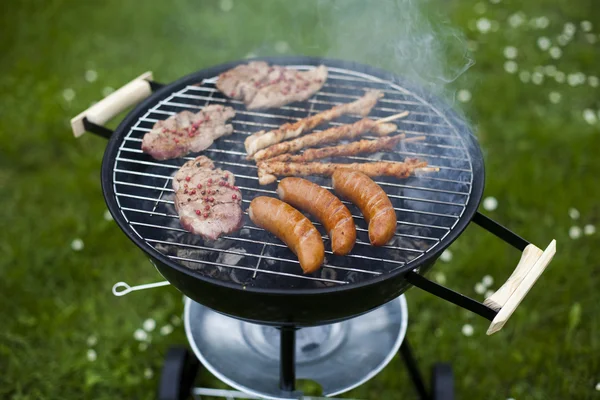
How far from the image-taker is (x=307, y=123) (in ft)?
10.4

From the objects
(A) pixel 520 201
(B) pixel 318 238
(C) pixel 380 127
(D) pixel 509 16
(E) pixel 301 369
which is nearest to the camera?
(B) pixel 318 238

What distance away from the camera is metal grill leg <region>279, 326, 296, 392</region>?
290cm

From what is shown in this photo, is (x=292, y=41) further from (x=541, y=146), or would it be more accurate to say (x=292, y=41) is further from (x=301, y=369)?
(x=301, y=369)

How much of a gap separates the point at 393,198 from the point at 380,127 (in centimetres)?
47

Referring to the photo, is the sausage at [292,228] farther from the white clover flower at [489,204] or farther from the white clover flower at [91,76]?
the white clover flower at [91,76]

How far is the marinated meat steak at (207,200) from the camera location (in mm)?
2576

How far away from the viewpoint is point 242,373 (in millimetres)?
3287

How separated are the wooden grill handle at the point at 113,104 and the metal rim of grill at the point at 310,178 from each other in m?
0.09

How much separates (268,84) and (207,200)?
1.00 meters

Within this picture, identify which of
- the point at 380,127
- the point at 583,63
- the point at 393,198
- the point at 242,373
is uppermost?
the point at 583,63

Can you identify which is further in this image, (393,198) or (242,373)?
(242,373)

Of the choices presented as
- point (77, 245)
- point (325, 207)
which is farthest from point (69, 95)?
point (325, 207)

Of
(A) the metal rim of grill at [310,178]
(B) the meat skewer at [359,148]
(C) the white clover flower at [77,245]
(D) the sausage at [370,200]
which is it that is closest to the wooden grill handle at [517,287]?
(A) the metal rim of grill at [310,178]

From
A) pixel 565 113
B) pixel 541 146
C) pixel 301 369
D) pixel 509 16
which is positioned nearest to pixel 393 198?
pixel 301 369
